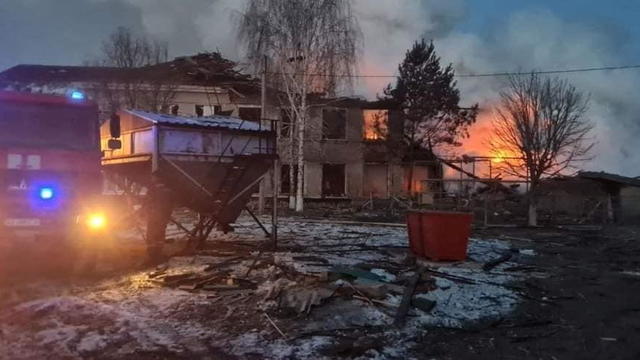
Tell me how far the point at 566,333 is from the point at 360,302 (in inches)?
112

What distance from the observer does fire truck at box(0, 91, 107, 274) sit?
11.7 m

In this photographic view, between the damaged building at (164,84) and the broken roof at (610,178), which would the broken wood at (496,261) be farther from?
the damaged building at (164,84)

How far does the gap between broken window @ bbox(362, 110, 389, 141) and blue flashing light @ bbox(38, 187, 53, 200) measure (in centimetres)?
3074

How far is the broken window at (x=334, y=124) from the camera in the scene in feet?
136

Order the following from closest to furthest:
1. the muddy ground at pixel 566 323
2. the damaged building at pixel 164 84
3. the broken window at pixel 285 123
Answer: the muddy ground at pixel 566 323
the damaged building at pixel 164 84
the broken window at pixel 285 123

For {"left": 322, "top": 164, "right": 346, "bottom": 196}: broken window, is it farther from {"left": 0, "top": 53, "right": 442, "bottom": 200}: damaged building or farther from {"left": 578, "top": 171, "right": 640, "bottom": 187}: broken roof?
{"left": 578, "top": 171, "right": 640, "bottom": 187}: broken roof

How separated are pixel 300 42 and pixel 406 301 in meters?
26.6

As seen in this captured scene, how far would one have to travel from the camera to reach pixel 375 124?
41.5m

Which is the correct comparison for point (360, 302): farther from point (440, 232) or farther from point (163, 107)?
point (163, 107)

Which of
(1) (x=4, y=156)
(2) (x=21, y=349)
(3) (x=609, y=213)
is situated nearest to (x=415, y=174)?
(3) (x=609, y=213)

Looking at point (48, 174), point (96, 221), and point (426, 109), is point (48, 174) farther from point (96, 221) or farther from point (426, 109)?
point (426, 109)

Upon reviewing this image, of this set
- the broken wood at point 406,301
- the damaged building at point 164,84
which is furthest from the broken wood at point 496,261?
the damaged building at point 164,84

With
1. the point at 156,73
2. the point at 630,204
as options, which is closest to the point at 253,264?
the point at 156,73

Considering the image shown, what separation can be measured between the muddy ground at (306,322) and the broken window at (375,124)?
28866 mm
